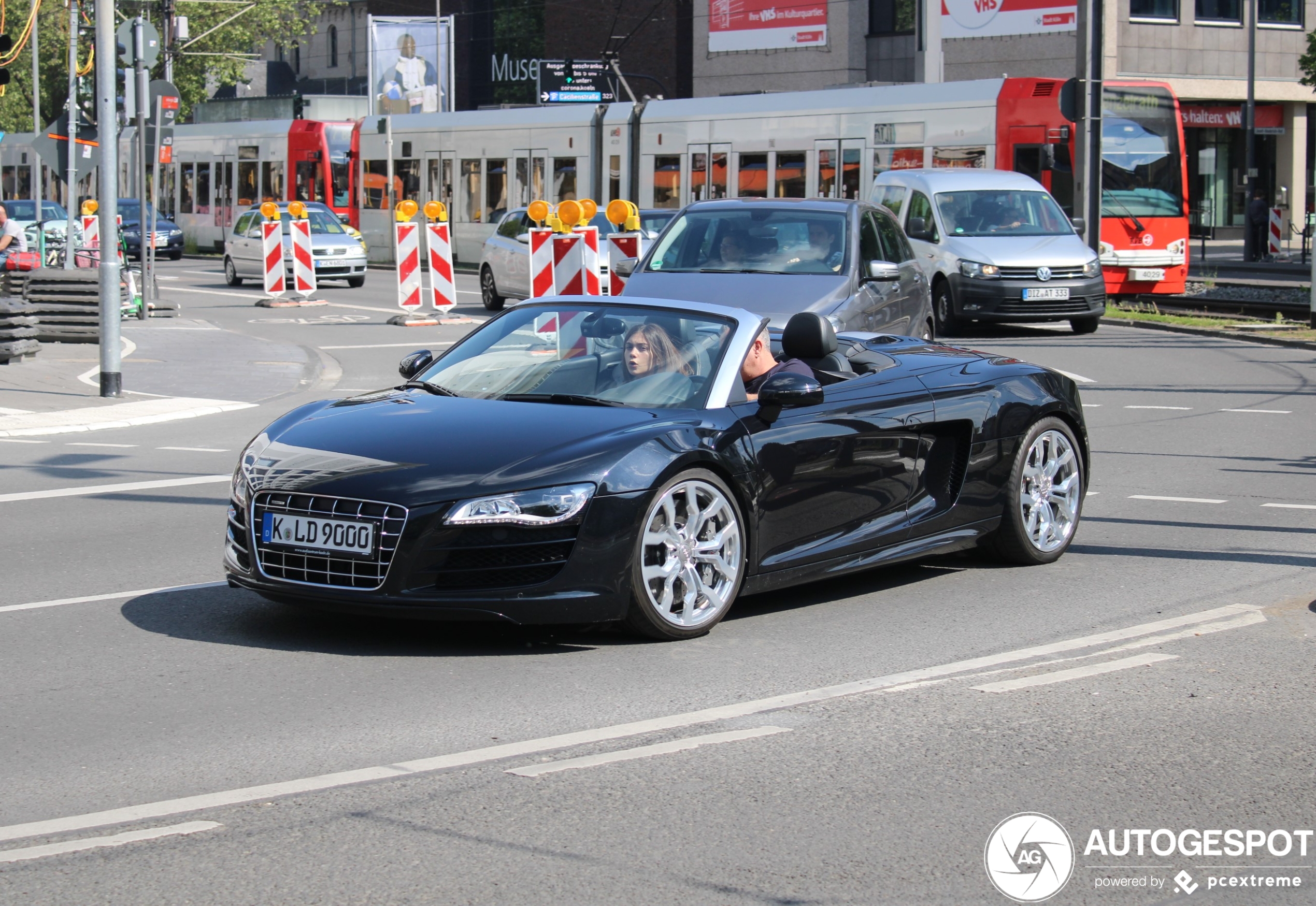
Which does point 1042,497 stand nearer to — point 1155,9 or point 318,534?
point 318,534

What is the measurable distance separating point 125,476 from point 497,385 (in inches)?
194

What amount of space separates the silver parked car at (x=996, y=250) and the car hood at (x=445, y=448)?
15530mm

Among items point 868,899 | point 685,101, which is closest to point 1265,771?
point 868,899

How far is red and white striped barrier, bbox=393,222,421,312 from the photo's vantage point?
2408 centimetres

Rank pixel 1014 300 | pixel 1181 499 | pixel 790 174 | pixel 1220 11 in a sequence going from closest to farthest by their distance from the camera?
pixel 1181 499 → pixel 1014 300 → pixel 790 174 → pixel 1220 11

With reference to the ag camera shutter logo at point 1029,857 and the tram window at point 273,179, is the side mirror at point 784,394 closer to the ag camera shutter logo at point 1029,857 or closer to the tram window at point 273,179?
the ag camera shutter logo at point 1029,857

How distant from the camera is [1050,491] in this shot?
8.27 meters

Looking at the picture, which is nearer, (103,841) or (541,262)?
(103,841)

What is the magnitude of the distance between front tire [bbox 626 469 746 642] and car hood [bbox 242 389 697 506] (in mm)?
260

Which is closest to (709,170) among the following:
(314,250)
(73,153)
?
(314,250)

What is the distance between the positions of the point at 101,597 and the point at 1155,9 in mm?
47946

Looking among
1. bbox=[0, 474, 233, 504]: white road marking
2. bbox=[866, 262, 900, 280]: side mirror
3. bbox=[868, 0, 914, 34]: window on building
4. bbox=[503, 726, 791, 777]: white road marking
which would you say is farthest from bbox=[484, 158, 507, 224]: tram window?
bbox=[503, 726, 791, 777]: white road marking

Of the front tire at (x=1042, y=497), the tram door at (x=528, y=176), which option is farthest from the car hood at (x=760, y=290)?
the tram door at (x=528, y=176)

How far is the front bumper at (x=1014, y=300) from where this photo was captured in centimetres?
2152
